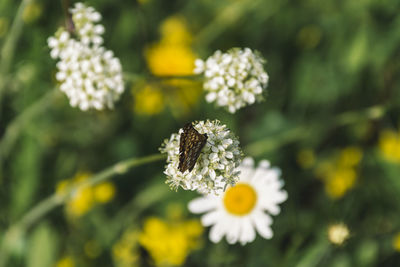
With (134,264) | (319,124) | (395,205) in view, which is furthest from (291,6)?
(134,264)

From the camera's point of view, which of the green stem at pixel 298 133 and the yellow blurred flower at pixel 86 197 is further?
the yellow blurred flower at pixel 86 197

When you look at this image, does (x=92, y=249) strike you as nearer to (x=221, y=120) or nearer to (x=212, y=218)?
(x=212, y=218)

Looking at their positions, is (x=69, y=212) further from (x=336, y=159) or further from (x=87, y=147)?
(x=336, y=159)

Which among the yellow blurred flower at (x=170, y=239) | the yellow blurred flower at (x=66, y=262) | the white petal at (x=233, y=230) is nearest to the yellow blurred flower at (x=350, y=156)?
the yellow blurred flower at (x=170, y=239)

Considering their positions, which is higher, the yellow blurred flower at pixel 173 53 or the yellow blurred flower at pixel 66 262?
the yellow blurred flower at pixel 173 53

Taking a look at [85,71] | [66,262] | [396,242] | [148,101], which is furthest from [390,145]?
[66,262]

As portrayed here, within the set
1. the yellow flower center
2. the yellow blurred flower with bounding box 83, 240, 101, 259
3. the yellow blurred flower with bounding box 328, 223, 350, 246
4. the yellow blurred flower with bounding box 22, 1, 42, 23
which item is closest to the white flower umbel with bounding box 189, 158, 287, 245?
the yellow flower center

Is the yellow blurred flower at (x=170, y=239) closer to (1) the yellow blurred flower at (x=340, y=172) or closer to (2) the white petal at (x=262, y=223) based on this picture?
(2) the white petal at (x=262, y=223)
